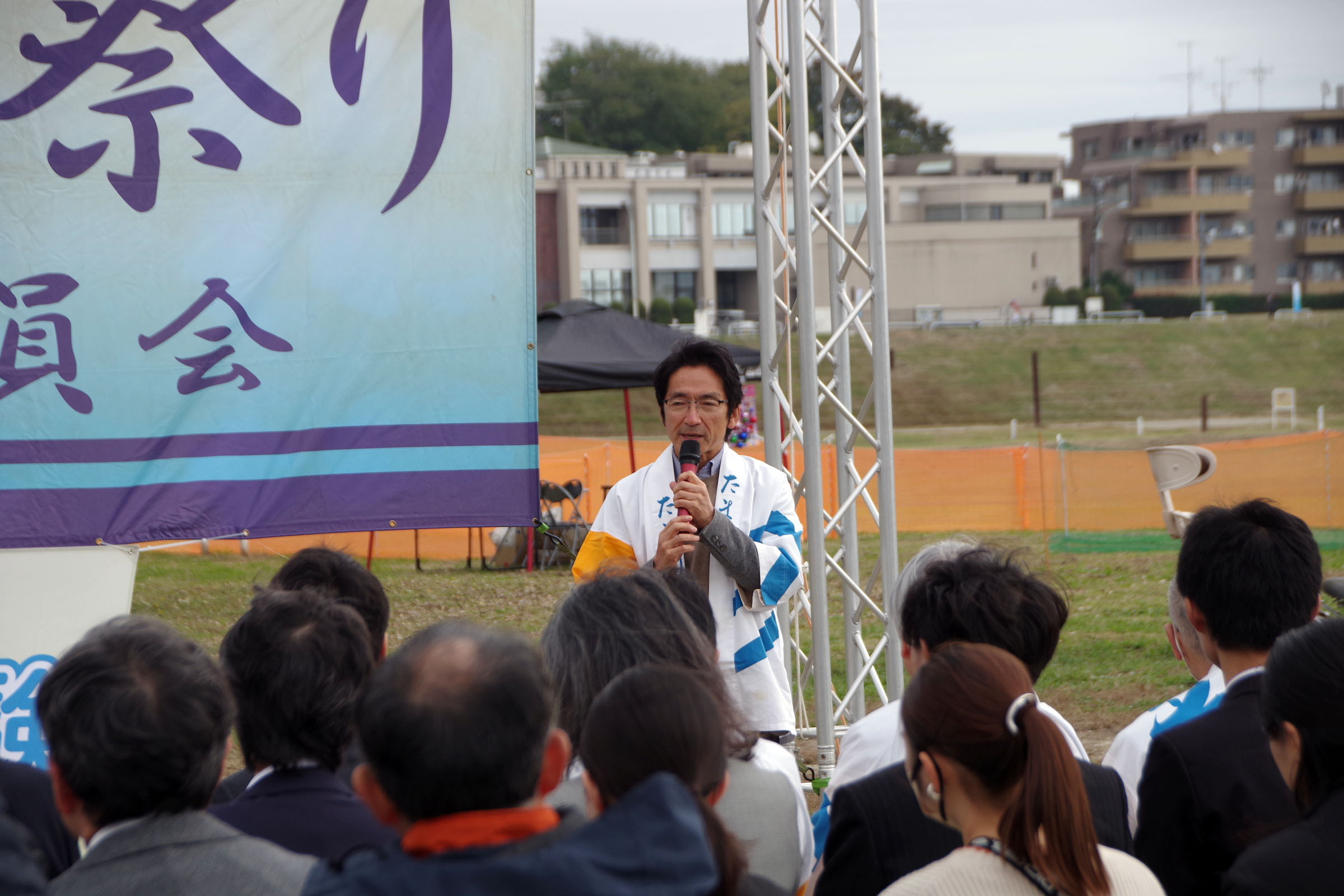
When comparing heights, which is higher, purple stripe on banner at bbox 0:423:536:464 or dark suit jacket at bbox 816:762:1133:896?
purple stripe on banner at bbox 0:423:536:464

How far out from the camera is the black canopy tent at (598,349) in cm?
1161

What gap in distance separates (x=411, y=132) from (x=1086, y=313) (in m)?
63.1

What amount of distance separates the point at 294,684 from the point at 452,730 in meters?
0.76

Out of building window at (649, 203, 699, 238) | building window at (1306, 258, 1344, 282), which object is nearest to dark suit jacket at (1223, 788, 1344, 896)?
building window at (649, 203, 699, 238)

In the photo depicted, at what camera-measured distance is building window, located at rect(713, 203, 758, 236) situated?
2475 inches

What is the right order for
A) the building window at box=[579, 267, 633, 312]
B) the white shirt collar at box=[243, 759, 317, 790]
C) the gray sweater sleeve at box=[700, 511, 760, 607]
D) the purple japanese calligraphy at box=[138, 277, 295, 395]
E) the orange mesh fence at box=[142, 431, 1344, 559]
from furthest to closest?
the building window at box=[579, 267, 633, 312]
the orange mesh fence at box=[142, 431, 1344, 559]
the purple japanese calligraphy at box=[138, 277, 295, 395]
the gray sweater sleeve at box=[700, 511, 760, 607]
the white shirt collar at box=[243, 759, 317, 790]

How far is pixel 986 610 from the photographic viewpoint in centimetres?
225

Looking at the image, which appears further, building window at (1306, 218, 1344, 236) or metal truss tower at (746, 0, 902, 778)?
building window at (1306, 218, 1344, 236)

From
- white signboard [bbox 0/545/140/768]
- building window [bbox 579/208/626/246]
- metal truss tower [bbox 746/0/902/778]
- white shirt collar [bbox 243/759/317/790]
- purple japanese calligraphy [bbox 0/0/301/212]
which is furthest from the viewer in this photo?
building window [bbox 579/208/626/246]

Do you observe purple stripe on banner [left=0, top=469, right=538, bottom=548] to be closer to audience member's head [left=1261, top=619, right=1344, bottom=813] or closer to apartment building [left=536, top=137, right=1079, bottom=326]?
audience member's head [left=1261, top=619, right=1344, bottom=813]

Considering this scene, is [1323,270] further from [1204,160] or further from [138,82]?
[138,82]

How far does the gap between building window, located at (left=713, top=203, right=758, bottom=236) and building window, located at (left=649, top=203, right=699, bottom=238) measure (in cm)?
119

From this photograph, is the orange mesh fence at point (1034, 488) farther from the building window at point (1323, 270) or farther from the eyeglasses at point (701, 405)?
the building window at point (1323, 270)

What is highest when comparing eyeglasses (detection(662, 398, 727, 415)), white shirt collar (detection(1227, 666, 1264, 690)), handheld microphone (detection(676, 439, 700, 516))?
eyeglasses (detection(662, 398, 727, 415))
